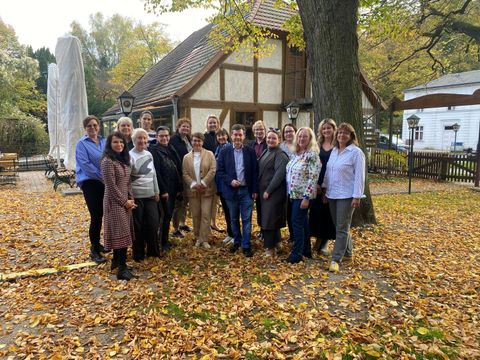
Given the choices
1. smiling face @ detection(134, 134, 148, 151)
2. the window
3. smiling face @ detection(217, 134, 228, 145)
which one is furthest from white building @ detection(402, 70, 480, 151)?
smiling face @ detection(134, 134, 148, 151)

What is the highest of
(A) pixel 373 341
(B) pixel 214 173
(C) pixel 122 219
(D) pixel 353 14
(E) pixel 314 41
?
(D) pixel 353 14

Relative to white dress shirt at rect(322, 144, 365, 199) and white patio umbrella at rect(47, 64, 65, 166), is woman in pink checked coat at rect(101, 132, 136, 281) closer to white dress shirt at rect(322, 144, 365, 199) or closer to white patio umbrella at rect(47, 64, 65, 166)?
white dress shirt at rect(322, 144, 365, 199)

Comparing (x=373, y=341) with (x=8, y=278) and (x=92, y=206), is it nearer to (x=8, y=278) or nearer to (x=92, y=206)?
(x=92, y=206)

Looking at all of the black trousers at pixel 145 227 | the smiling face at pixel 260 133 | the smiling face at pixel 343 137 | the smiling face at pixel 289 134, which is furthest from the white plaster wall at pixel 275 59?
the black trousers at pixel 145 227

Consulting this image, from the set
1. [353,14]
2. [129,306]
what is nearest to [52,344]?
[129,306]

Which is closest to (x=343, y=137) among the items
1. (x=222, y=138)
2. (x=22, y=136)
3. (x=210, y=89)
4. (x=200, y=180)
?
(x=222, y=138)

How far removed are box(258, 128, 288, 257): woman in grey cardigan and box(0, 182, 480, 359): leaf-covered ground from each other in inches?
21.7

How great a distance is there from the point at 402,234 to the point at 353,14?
3.84 meters

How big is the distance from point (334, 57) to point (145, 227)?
399 centimetres

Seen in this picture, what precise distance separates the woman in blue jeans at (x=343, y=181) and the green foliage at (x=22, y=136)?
19.3 m

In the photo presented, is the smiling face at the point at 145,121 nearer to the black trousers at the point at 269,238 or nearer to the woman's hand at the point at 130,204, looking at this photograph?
the woman's hand at the point at 130,204

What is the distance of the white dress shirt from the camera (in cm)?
409

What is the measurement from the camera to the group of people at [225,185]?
13.4 ft

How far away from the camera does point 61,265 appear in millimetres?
4609
